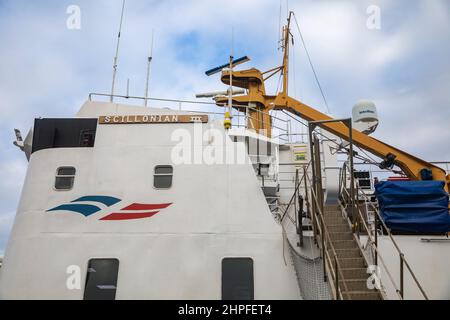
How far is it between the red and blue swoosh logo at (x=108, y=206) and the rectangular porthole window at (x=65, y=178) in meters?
0.44

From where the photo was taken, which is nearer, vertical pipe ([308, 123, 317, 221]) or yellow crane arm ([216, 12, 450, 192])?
vertical pipe ([308, 123, 317, 221])

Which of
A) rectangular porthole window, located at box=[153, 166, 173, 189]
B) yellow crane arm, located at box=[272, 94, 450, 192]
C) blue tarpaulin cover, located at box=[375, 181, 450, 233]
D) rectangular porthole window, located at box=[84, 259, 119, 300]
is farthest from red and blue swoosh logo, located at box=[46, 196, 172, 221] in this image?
yellow crane arm, located at box=[272, 94, 450, 192]

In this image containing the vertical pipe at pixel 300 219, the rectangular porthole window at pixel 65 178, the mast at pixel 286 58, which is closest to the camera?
the vertical pipe at pixel 300 219

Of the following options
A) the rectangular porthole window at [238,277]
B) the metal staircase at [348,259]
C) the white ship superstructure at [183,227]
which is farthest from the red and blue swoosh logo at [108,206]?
the metal staircase at [348,259]

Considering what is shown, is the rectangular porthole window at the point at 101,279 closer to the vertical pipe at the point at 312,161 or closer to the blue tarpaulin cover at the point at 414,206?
the vertical pipe at the point at 312,161

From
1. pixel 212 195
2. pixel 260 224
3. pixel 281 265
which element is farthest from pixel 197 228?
pixel 281 265

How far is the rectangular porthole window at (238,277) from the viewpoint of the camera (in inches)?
275

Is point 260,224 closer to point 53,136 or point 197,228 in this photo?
point 197,228

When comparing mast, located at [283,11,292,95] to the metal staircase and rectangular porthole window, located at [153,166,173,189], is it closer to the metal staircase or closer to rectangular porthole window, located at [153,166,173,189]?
the metal staircase

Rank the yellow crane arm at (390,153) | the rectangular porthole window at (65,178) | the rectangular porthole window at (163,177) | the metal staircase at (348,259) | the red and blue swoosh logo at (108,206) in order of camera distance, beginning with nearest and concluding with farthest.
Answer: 1. the metal staircase at (348,259)
2. the red and blue swoosh logo at (108,206)
3. the rectangular porthole window at (163,177)
4. the rectangular porthole window at (65,178)
5. the yellow crane arm at (390,153)

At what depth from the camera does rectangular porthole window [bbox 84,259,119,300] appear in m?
7.02

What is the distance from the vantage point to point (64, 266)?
7.23 meters

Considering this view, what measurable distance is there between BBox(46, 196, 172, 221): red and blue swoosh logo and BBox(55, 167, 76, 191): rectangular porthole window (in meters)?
0.44

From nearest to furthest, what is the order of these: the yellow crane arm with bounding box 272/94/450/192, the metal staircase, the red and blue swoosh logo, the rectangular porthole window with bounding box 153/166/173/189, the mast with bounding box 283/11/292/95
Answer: the metal staircase
the red and blue swoosh logo
the rectangular porthole window with bounding box 153/166/173/189
the yellow crane arm with bounding box 272/94/450/192
the mast with bounding box 283/11/292/95
